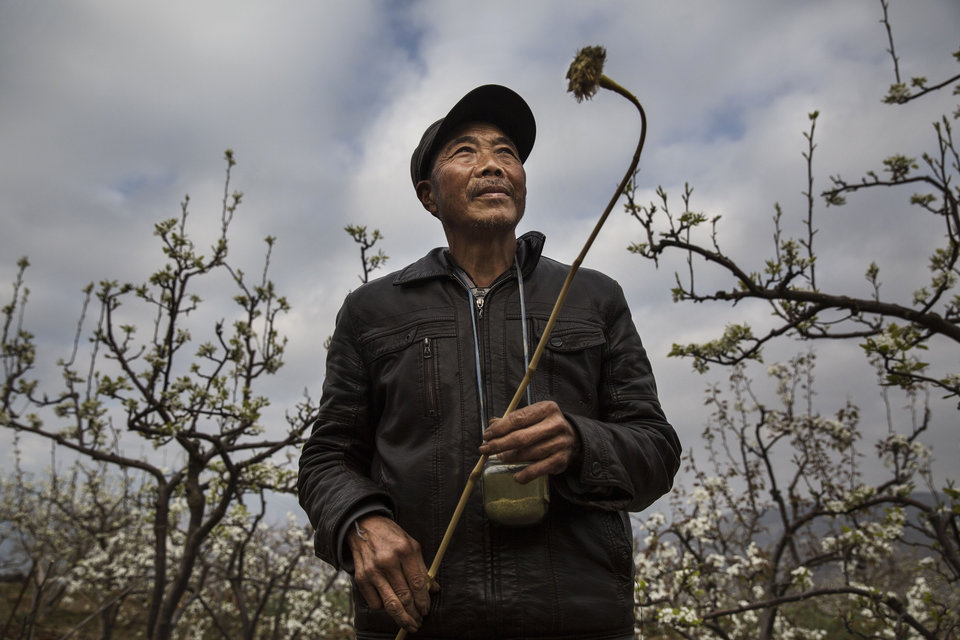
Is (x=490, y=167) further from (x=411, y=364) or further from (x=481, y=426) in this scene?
(x=481, y=426)

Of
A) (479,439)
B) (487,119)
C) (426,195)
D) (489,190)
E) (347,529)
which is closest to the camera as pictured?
(347,529)

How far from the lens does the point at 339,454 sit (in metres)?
1.72

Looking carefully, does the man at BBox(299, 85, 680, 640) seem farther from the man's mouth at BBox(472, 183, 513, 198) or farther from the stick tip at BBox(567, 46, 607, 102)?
the stick tip at BBox(567, 46, 607, 102)

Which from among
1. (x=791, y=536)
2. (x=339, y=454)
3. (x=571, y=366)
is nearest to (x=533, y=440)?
(x=571, y=366)

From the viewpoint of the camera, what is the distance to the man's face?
187cm

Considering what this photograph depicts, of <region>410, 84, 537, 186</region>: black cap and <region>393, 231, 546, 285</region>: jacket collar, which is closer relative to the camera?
<region>393, 231, 546, 285</region>: jacket collar

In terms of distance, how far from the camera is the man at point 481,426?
4.66 feet

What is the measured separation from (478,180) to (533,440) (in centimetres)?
86

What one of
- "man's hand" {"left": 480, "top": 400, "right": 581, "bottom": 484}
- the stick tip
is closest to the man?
"man's hand" {"left": 480, "top": 400, "right": 581, "bottom": 484}

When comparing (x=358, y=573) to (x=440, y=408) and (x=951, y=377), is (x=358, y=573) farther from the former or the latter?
(x=951, y=377)

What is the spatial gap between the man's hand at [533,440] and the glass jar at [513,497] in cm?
5

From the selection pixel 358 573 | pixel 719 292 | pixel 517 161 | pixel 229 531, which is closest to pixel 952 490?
pixel 719 292

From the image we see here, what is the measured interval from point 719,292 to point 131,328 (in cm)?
529

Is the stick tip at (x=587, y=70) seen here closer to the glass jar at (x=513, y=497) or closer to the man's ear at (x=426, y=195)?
the glass jar at (x=513, y=497)
